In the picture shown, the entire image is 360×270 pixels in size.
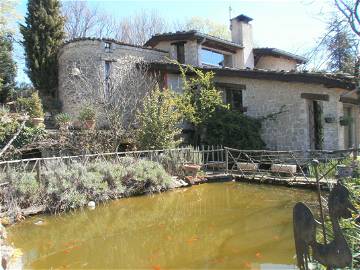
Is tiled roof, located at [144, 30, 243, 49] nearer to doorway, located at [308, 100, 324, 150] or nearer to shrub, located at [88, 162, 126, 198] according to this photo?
doorway, located at [308, 100, 324, 150]

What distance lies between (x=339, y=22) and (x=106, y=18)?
84.3ft

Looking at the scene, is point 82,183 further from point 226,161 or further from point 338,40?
point 338,40

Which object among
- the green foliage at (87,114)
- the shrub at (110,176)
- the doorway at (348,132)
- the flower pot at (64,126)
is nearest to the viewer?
the shrub at (110,176)

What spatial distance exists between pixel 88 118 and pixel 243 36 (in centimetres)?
1144

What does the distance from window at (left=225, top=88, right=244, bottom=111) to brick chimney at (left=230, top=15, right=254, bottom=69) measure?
4.55 meters

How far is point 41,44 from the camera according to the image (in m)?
21.0

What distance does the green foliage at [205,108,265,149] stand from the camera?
631 inches

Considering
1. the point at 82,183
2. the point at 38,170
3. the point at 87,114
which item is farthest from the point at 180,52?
the point at 38,170

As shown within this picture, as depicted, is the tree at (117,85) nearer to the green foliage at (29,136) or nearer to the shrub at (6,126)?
the green foliage at (29,136)

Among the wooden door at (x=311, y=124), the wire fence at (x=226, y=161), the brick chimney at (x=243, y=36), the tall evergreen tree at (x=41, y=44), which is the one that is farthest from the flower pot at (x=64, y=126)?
the brick chimney at (x=243, y=36)

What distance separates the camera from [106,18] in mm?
34625

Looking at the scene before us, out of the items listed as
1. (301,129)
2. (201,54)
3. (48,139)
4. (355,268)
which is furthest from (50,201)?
(201,54)

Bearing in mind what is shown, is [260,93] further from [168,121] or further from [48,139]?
[48,139]

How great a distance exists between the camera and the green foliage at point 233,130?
52.5 feet
